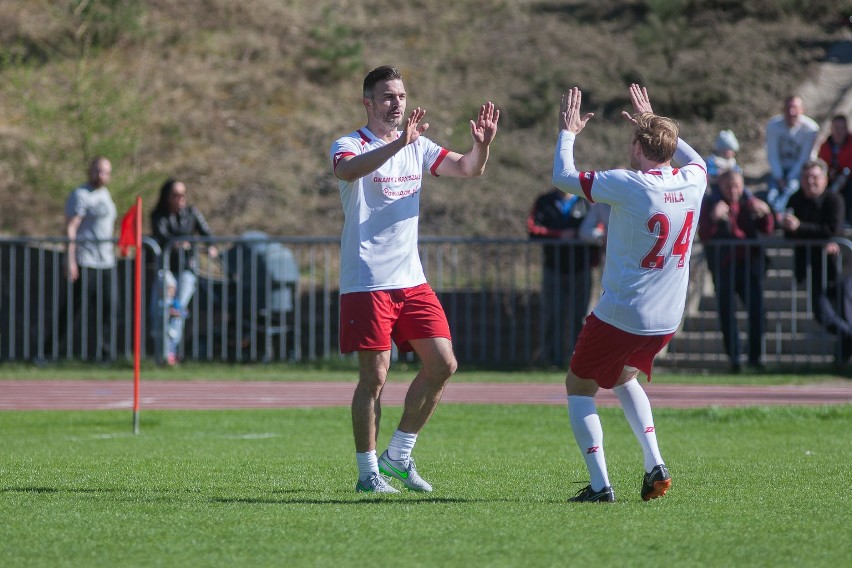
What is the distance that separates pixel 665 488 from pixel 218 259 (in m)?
11.6

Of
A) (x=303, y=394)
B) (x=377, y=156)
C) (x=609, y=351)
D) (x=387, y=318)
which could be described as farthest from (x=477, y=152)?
(x=303, y=394)

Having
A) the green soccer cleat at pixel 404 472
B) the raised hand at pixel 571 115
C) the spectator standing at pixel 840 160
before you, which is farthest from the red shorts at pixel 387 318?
the spectator standing at pixel 840 160

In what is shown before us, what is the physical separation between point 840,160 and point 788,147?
857mm

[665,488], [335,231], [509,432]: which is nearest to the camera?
[665,488]

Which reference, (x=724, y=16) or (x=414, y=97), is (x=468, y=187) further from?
(x=724, y=16)

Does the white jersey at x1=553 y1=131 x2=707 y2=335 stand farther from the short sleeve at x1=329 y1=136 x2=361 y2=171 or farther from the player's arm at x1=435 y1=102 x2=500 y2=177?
the short sleeve at x1=329 y1=136 x2=361 y2=171

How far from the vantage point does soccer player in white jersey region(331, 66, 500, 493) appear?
7.05m

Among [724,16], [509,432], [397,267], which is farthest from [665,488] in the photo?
[724,16]

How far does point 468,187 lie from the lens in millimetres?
25891

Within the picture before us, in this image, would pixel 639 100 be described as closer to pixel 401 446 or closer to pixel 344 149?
pixel 344 149

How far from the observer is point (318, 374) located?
51.9 ft

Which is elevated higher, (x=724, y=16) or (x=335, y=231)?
(x=724, y=16)

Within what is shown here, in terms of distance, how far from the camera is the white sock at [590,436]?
21.4 feet

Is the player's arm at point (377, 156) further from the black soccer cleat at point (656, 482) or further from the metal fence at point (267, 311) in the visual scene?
the metal fence at point (267, 311)
